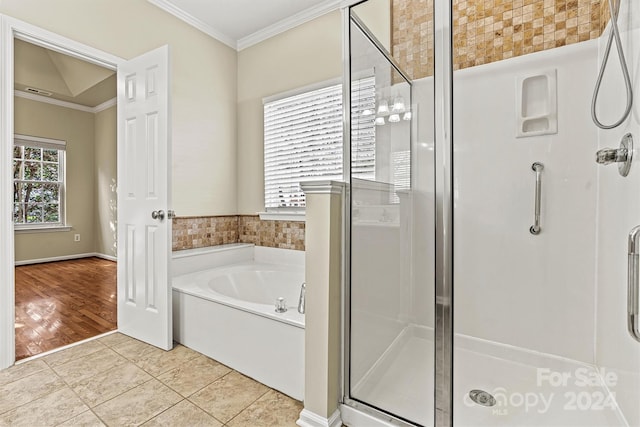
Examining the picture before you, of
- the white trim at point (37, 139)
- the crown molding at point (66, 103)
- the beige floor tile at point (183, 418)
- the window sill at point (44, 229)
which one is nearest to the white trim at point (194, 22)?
the crown molding at point (66, 103)

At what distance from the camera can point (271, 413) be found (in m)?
1.58

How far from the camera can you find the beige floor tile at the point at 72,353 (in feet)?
6.71

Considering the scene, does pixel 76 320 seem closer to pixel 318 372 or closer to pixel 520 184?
pixel 318 372

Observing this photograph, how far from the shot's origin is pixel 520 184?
6.45 feet

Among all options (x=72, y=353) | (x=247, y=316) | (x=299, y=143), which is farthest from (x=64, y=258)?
(x=247, y=316)

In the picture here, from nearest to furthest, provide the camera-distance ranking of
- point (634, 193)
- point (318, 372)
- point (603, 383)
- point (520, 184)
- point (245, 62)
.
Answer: point (634, 193), point (318, 372), point (603, 383), point (520, 184), point (245, 62)

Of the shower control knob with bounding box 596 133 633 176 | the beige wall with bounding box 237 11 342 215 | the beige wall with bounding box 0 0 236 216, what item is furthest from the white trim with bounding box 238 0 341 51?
the shower control knob with bounding box 596 133 633 176

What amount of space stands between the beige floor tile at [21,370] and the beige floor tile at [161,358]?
0.40 metres

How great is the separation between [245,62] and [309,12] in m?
0.90

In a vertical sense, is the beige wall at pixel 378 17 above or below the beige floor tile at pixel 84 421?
above


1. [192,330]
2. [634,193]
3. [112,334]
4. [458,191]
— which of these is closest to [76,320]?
[112,334]

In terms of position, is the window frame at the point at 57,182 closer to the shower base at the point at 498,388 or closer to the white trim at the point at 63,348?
the white trim at the point at 63,348

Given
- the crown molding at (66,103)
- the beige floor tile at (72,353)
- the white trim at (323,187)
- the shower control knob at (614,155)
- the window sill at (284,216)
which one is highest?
the crown molding at (66,103)

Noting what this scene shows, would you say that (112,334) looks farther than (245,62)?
No
